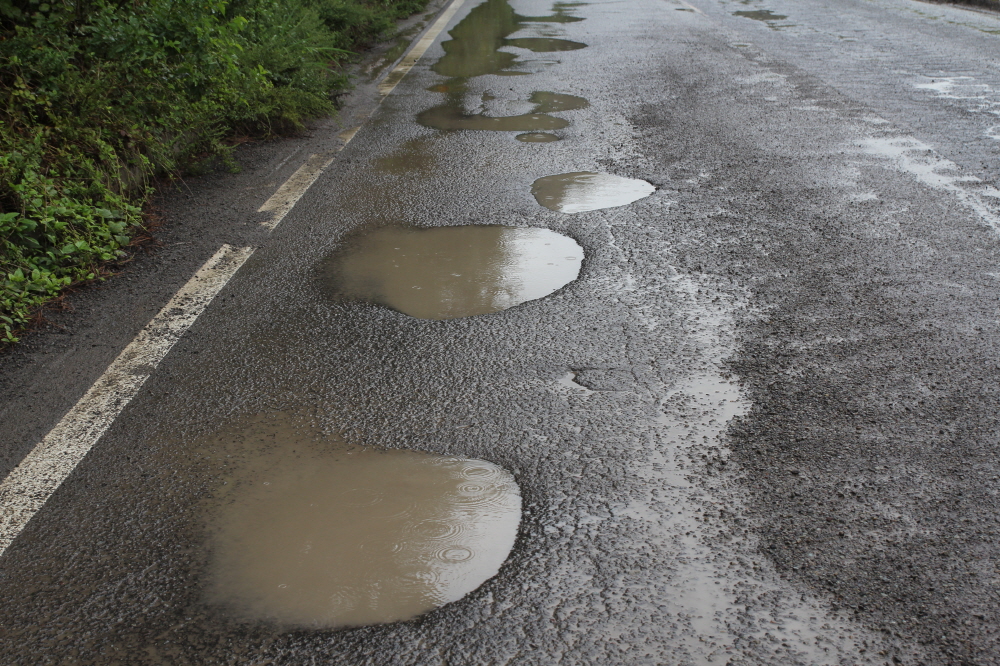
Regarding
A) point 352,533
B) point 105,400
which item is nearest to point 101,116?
point 105,400

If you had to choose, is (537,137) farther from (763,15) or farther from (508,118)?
(763,15)

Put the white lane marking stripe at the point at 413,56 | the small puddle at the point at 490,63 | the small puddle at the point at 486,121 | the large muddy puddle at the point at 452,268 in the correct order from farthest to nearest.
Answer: the white lane marking stripe at the point at 413,56
the small puddle at the point at 490,63
the small puddle at the point at 486,121
the large muddy puddle at the point at 452,268

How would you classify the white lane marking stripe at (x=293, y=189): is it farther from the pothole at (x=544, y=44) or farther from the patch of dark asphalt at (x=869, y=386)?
the pothole at (x=544, y=44)

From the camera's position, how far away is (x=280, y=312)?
3.94 metres

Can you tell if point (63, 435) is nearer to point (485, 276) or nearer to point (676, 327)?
point (485, 276)

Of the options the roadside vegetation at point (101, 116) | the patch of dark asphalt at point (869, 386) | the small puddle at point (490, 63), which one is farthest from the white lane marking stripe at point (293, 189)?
the patch of dark asphalt at point (869, 386)

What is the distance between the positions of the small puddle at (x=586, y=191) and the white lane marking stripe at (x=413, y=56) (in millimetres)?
3899

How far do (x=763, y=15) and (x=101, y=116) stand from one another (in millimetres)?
13040

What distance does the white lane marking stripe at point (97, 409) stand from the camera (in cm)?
268

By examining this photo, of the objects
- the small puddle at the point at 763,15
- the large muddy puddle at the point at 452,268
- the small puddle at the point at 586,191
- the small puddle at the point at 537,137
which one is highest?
the large muddy puddle at the point at 452,268

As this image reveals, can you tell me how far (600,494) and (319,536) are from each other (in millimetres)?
872

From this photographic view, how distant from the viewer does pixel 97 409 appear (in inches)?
125

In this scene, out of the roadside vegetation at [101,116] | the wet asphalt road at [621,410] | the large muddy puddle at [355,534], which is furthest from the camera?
the roadside vegetation at [101,116]

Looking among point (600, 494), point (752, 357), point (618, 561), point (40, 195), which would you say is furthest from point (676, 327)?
point (40, 195)
